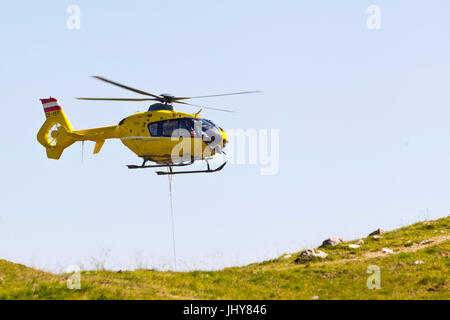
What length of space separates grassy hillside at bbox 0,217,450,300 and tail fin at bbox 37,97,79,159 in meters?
10.6

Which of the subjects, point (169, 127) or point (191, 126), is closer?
point (191, 126)

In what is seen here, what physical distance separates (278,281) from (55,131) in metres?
17.1

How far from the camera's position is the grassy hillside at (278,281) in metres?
15.2

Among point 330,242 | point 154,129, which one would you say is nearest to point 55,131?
point 154,129

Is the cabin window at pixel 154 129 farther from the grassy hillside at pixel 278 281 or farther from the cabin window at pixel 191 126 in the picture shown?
the grassy hillside at pixel 278 281

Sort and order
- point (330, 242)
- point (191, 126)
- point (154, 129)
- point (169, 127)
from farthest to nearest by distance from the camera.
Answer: point (154, 129)
point (169, 127)
point (191, 126)
point (330, 242)

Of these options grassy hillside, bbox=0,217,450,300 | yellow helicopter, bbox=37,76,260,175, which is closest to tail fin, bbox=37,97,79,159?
yellow helicopter, bbox=37,76,260,175

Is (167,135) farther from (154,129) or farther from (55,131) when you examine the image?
(55,131)

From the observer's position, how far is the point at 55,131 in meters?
30.3
